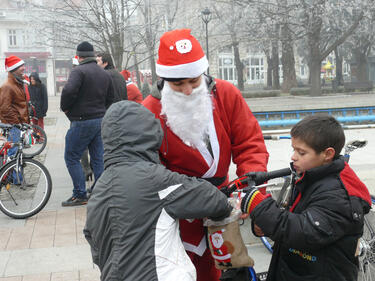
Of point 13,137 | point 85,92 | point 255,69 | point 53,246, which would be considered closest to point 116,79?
point 85,92

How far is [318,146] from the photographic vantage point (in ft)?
7.21

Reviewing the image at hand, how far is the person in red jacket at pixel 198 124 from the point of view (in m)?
2.64

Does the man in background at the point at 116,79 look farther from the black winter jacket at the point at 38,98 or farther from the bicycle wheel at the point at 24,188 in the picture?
the black winter jacket at the point at 38,98

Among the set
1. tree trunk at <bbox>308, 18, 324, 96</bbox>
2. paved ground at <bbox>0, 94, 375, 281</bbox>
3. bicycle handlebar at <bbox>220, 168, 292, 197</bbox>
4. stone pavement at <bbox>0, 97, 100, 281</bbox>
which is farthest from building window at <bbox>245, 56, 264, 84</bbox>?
bicycle handlebar at <bbox>220, 168, 292, 197</bbox>

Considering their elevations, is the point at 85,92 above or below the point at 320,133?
above

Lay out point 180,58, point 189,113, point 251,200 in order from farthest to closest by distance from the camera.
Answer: point 189,113 < point 180,58 < point 251,200

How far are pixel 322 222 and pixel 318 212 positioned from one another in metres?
0.04

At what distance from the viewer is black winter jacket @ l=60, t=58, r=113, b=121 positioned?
19.8 feet

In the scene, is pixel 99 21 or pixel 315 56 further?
pixel 315 56

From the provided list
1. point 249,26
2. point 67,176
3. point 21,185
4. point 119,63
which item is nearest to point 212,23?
point 249,26

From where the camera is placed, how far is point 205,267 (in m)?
2.80

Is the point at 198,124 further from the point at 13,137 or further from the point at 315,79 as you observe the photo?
the point at 315,79

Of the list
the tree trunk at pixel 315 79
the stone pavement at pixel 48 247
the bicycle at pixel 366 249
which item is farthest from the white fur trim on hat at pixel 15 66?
the tree trunk at pixel 315 79

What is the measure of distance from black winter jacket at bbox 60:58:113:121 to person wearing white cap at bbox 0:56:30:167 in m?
1.99
